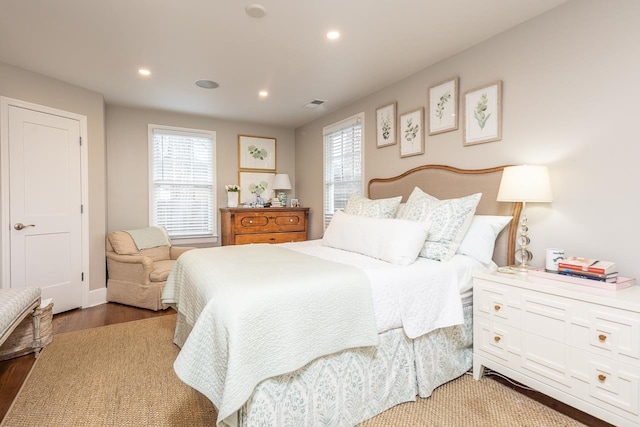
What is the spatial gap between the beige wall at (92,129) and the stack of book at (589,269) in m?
4.55

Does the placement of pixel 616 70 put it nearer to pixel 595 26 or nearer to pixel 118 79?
pixel 595 26

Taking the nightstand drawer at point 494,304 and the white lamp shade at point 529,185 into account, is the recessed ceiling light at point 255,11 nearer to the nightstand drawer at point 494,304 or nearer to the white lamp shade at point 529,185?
the white lamp shade at point 529,185

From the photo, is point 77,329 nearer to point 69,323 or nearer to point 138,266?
point 69,323

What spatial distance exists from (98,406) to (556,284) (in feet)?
8.99

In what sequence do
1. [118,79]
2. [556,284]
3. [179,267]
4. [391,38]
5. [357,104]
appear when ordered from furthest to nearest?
1. [357,104]
2. [118,79]
3. [391,38]
4. [179,267]
5. [556,284]

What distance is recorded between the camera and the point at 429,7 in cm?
217

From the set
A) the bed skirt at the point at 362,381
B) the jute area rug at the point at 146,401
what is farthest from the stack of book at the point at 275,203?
the bed skirt at the point at 362,381

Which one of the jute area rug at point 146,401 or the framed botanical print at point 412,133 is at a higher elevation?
the framed botanical print at point 412,133

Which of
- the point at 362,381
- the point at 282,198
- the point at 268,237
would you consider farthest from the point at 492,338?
the point at 282,198

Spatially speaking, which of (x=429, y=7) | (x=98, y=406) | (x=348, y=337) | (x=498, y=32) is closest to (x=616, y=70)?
(x=498, y=32)

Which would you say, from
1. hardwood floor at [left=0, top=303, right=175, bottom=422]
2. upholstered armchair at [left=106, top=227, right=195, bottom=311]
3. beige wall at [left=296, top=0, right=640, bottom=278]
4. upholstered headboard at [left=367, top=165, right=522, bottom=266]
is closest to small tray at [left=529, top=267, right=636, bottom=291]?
beige wall at [left=296, top=0, right=640, bottom=278]

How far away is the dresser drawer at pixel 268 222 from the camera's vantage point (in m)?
4.49

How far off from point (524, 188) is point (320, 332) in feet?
5.28

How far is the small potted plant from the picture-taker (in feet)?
16.2
